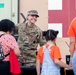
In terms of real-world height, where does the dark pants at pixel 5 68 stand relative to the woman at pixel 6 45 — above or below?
below

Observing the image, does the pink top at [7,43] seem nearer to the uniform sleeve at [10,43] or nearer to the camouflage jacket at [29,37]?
the uniform sleeve at [10,43]

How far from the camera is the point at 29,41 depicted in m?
6.10

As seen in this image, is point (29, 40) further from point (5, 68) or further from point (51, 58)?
point (5, 68)

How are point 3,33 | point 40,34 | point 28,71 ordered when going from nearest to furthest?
point 3,33
point 28,71
point 40,34

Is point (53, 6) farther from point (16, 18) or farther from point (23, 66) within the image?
point (23, 66)

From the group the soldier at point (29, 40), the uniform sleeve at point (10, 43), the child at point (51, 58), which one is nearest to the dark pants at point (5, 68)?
the uniform sleeve at point (10, 43)

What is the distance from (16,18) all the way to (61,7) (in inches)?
39.1

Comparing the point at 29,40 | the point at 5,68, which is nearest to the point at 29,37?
the point at 29,40

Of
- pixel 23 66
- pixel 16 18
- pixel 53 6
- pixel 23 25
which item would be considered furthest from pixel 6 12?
pixel 23 66

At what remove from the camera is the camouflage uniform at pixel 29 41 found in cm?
611

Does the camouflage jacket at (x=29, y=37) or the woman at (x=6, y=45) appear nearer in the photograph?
the woman at (x=6, y=45)

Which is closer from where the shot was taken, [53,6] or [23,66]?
[23,66]

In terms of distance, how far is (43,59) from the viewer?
5.27m

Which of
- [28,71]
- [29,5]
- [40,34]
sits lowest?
[28,71]
